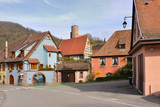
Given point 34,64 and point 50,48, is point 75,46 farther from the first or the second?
point 34,64

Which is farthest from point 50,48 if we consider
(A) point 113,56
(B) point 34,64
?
(A) point 113,56

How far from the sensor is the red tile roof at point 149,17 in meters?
12.0

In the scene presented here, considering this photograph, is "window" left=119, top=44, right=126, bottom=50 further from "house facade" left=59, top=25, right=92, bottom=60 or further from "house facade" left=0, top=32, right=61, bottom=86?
"house facade" left=59, top=25, right=92, bottom=60

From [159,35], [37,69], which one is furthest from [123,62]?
[159,35]

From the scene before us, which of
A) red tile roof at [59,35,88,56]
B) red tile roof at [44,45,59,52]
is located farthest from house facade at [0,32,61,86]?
red tile roof at [59,35,88,56]

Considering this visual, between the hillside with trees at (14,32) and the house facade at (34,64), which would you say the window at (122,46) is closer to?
the house facade at (34,64)

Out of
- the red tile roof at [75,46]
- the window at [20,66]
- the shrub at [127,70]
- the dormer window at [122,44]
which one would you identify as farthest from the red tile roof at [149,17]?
the red tile roof at [75,46]

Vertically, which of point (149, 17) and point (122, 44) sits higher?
point (149, 17)

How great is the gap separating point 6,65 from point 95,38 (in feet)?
257

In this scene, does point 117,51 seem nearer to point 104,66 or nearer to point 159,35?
point 104,66

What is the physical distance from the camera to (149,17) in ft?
44.6

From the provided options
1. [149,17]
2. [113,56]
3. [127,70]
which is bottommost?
[127,70]

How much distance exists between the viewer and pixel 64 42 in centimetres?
4884

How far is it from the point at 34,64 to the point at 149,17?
72.3 feet
